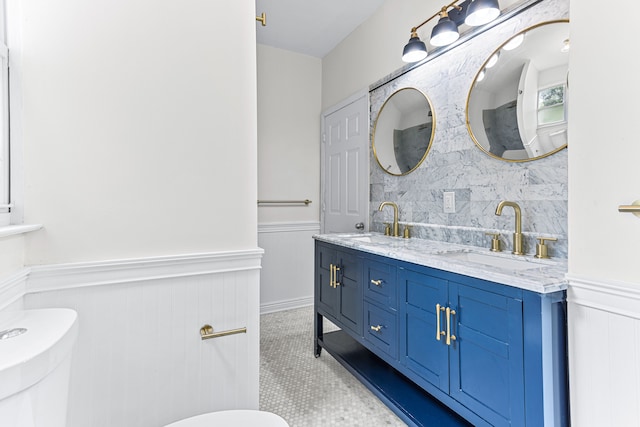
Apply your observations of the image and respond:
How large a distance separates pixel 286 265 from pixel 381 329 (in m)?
1.74

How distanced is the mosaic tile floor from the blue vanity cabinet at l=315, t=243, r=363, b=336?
0.32m

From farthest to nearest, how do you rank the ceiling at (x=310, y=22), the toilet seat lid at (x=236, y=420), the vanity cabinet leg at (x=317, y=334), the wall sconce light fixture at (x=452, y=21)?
the ceiling at (x=310, y=22)
the vanity cabinet leg at (x=317, y=334)
the wall sconce light fixture at (x=452, y=21)
the toilet seat lid at (x=236, y=420)

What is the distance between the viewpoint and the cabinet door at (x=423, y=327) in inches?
51.1

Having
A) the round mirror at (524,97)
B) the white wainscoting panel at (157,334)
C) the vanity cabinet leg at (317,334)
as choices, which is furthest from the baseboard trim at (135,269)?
the round mirror at (524,97)

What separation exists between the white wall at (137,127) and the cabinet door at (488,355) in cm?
88

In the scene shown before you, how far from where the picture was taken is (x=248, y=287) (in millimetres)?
1321

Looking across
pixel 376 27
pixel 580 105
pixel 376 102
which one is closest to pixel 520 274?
pixel 580 105

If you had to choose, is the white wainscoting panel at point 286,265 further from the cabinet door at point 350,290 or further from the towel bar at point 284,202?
the cabinet door at point 350,290

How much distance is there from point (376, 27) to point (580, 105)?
6.50 ft

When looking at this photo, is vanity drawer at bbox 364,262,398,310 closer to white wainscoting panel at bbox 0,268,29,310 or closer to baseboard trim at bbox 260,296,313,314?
white wainscoting panel at bbox 0,268,29,310

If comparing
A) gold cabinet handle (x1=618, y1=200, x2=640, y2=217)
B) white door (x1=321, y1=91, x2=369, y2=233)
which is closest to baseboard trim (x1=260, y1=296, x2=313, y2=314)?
white door (x1=321, y1=91, x2=369, y2=233)

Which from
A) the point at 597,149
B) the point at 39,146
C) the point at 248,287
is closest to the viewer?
the point at 597,149

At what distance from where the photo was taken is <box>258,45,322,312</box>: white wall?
3145mm

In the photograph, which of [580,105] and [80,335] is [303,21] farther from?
[80,335]
